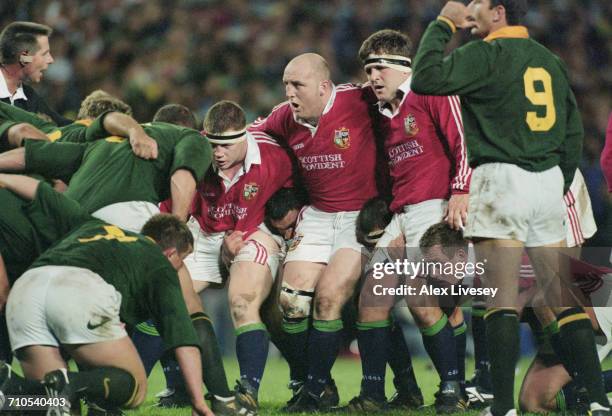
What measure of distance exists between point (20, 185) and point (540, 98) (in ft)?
7.95

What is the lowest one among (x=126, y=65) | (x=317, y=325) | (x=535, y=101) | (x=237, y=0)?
(x=317, y=325)

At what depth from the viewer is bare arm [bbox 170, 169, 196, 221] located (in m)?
5.06

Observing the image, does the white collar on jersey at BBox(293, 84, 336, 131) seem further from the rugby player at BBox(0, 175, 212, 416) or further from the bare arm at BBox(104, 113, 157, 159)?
the rugby player at BBox(0, 175, 212, 416)

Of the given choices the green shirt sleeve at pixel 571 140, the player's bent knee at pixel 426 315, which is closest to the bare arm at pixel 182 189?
the player's bent knee at pixel 426 315

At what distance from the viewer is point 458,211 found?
5.00 m

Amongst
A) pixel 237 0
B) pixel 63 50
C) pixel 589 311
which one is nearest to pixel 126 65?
pixel 63 50

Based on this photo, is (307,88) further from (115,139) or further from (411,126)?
(115,139)

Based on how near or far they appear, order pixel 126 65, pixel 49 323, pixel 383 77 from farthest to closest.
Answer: pixel 126 65, pixel 383 77, pixel 49 323

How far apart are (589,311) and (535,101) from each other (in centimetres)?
133

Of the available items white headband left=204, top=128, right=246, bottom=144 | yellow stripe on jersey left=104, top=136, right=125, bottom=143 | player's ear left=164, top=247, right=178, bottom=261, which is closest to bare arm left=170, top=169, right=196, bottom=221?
yellow stripe on jersey left=104, top=136, right=125, bottom=143

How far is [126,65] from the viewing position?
1118cm

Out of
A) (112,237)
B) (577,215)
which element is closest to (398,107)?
(577,215)

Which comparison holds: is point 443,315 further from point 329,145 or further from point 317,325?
point 329,145

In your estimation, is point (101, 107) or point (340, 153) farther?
point (101, 107)
